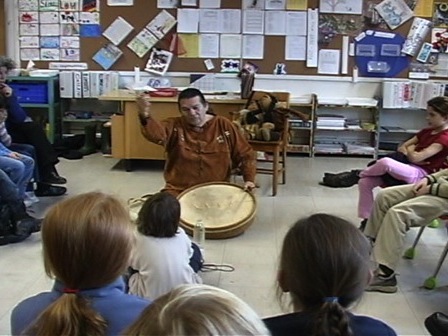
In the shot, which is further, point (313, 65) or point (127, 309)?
point (313, 65)

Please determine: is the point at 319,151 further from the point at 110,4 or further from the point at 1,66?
the point at 1,66

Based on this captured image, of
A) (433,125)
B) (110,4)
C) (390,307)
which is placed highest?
(110,4)

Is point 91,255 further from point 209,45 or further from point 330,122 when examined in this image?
point 209,45

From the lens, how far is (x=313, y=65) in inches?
269

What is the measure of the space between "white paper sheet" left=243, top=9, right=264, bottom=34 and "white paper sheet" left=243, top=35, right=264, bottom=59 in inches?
2.1

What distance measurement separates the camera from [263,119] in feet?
17.4

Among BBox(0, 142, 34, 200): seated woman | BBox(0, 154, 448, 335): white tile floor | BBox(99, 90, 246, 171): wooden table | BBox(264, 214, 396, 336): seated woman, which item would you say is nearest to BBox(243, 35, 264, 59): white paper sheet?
BBox(99, 90, 246, 171): wooden table

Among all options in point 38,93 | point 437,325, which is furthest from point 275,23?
point 437,325

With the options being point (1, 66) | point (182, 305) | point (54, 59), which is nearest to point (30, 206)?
point (1, 66)

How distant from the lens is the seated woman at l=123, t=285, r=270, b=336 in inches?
32.5

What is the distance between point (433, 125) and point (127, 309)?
3.01 meters

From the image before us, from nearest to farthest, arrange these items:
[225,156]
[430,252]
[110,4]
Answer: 1. [430,252]
2. [225,156]
3. [110,4]

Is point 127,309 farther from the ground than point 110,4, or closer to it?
closer to it

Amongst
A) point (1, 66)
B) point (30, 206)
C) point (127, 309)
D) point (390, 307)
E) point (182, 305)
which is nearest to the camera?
point (182, 305)
